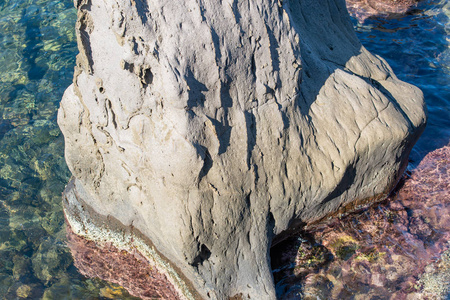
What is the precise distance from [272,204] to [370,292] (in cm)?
126

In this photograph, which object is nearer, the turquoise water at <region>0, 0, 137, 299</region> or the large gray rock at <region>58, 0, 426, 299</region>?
the large gray rock at <region>58, 0, 426, 299</region>

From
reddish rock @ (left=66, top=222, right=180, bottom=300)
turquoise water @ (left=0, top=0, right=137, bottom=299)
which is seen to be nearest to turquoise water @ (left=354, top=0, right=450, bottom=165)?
reddish rock @ (left=66, top=222, right=180, bottom=300)

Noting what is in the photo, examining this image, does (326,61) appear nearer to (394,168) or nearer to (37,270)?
(394,168)

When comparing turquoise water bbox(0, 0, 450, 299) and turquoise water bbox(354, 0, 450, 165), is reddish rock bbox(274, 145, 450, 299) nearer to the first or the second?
turquoise water bbox(354, 0, 450, 165)

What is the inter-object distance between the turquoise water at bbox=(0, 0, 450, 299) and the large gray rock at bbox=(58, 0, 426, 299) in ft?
2.23

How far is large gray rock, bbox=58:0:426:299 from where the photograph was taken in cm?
294

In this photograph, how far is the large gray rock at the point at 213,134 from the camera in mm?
2939

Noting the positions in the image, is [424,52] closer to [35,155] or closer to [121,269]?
[121,269]

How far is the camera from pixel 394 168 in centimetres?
423

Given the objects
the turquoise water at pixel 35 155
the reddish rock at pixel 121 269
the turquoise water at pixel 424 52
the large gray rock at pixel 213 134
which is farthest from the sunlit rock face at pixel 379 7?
the reddish rock at pixel 121 269

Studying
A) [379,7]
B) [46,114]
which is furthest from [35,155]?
[379,7]

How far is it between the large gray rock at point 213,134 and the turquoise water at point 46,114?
68 centimetres

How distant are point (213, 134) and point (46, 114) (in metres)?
4.05

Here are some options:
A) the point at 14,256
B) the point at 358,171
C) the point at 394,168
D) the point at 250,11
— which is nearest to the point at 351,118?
the point at 358,171
